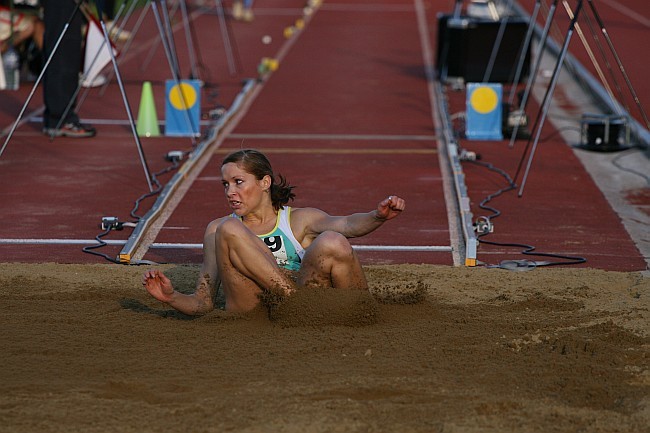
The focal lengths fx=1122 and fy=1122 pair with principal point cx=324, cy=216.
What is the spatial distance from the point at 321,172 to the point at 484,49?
7.23 metres

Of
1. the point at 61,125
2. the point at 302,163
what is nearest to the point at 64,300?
the point at 302,163

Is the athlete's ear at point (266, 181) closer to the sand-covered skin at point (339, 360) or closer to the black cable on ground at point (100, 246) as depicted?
the sand-covered skin at point (339, 360)

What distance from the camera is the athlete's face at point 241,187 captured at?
5988 millimetres

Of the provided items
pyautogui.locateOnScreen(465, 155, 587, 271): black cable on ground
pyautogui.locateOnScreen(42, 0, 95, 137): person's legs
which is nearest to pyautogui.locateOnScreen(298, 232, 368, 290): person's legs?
pyautogui.locateOnScreen(465, 155, 587, 271): black cable on ground

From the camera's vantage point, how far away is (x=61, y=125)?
13.0 metres

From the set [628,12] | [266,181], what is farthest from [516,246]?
[628,12]

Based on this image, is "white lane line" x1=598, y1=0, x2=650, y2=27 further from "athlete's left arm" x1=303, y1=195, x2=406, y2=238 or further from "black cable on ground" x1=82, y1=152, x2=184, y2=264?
"athlete's left arm" x1=303, y1=195, x2=406, y2=238

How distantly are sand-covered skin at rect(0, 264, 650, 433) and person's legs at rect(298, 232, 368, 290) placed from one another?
0.08 metres

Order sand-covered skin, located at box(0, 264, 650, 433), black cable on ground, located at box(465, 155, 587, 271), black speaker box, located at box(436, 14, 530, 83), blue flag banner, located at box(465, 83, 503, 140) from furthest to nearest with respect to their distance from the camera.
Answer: black speaker box, located at box(436, 14, 530, 83), blue flag banner, located at box(465, 83, 503, 140), black cable on ground, located at box(465, 155, 587, 271), sand-covered skin, located at box(0, 264, 650, 433)

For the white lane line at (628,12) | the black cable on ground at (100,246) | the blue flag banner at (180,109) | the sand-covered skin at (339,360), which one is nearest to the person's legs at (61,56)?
the blue flag banner at (180,109)

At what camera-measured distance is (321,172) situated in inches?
440

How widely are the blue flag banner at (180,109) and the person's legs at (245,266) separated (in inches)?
292

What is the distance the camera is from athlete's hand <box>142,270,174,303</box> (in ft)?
18.3

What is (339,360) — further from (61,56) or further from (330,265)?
(61,56)
